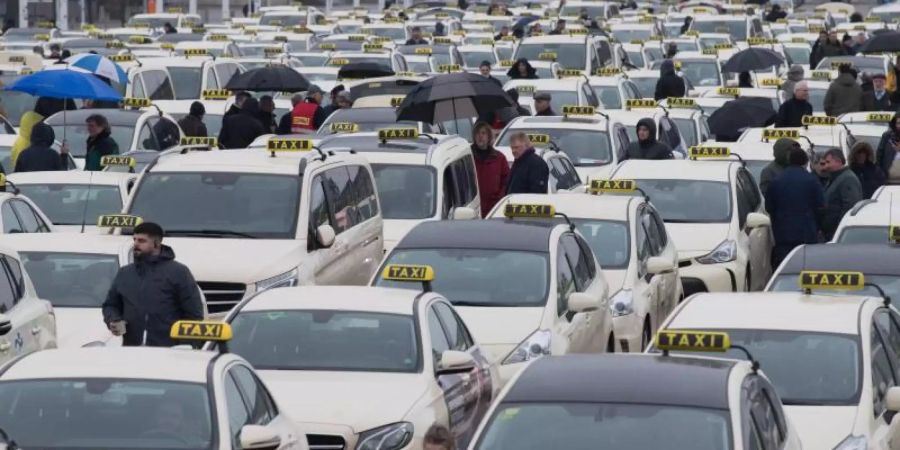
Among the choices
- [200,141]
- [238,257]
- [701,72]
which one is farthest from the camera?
[701,72]

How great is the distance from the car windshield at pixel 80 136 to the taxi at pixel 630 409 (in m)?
15.4

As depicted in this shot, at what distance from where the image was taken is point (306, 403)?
11555 millimetres

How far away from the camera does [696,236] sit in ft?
65.2

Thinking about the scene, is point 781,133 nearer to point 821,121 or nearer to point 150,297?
point 821,121

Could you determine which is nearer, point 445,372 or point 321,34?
point 445,372

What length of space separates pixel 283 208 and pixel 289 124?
424 inches

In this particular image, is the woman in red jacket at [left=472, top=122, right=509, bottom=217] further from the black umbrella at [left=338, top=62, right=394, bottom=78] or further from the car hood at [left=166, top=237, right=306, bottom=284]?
the black umbrella at [left=338, top=62, right=394, bottom=78]

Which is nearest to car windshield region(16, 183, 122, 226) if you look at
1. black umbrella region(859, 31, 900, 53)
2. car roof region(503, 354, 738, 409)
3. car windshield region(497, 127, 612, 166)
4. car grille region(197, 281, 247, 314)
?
car grille region(197, 281, 247, 314)

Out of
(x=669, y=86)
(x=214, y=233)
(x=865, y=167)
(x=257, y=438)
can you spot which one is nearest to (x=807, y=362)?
(x=257, y=438)

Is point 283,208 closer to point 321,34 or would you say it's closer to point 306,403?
point 306,403

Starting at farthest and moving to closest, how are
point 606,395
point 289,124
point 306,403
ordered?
1. point 289,124
2. point 306,403
3. point 606,395

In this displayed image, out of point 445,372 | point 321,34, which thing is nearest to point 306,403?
point 445,372

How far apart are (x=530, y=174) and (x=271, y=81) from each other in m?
8.49

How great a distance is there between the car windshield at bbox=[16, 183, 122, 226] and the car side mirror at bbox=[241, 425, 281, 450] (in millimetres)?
9401
